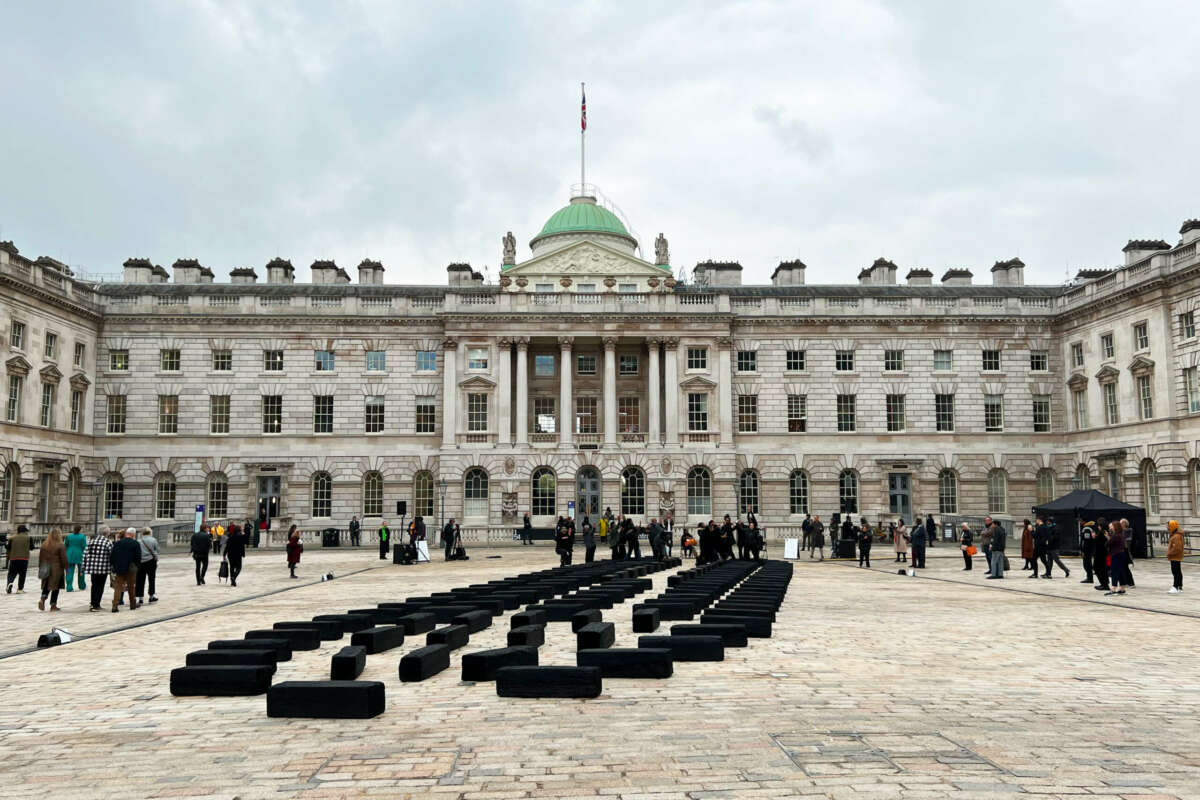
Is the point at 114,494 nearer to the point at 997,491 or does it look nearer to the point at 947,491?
the point at 947,491

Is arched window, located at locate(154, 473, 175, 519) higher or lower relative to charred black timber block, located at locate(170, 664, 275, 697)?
higher

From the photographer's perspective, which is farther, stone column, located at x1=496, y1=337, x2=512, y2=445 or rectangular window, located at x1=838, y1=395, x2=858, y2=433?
rectangular window, located at x1=838, y1=395, x2=858, y2=433

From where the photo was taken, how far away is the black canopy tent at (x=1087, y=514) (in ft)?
116

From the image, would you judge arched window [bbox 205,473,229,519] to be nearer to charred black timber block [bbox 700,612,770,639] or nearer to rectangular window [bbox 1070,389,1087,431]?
charred black timber block [bbox 700,612,770,639]

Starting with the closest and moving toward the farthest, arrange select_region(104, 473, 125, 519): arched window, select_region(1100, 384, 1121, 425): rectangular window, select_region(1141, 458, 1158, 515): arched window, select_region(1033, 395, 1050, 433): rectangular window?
1. select_region(1141, 458, 1158, 515): arched window
2. select_region(1100, 384, 1121, 425): rectangular window
3. select_region(104, 473, 125, 519): arched window
4. select_region(1033, 395, 1050, 433): rectangular window

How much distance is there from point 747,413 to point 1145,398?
67.3 feet

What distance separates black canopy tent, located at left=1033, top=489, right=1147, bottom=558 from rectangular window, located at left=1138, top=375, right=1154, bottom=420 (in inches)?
546

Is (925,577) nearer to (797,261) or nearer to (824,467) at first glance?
(824,467)

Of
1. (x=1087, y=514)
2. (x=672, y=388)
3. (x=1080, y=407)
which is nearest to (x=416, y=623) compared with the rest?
(x=1087, y=514)

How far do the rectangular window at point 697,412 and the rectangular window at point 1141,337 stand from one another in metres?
22.4

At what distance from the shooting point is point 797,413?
5809 centimetres

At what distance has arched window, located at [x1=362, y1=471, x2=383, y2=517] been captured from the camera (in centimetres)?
5694

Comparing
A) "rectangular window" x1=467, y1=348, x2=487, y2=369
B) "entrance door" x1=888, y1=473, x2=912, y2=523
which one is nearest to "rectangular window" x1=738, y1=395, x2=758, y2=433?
"entrance door" x1=888, y1=473, x2=912, y2=523

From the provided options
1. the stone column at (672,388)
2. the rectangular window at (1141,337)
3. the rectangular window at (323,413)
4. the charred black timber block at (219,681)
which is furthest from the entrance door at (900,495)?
the charred black timber block at (219,681)
